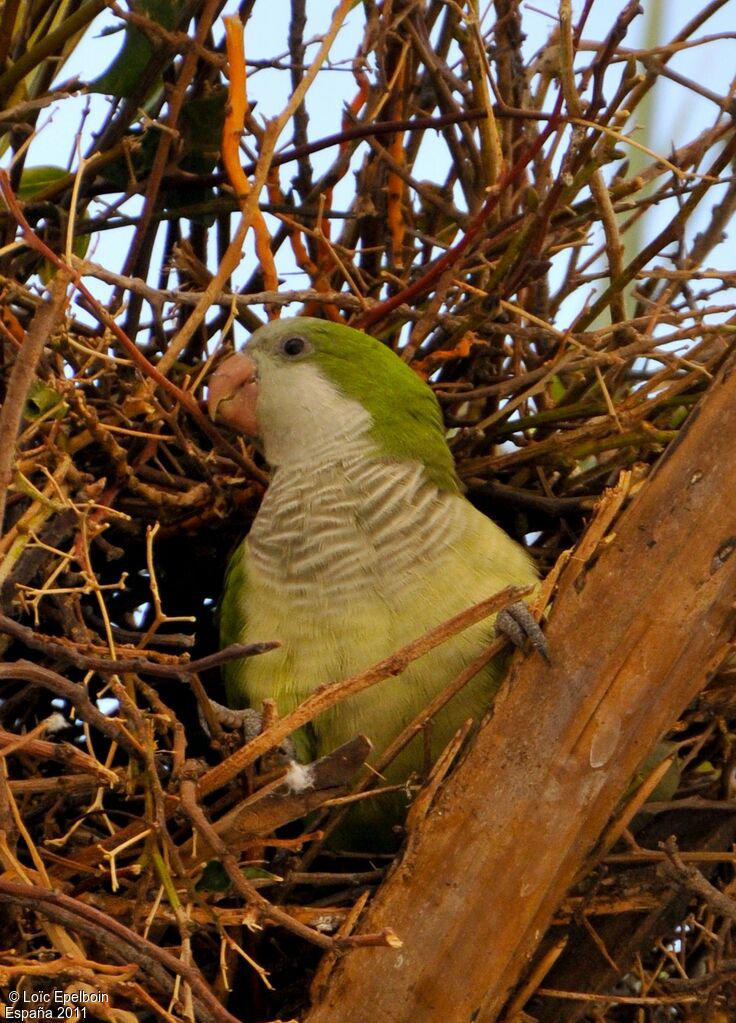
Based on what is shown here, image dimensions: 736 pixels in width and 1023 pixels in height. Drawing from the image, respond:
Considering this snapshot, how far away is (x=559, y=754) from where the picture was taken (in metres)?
1.73

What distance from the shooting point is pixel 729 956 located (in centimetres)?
195

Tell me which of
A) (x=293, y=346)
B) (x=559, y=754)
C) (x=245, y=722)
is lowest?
(x=245, y=722)

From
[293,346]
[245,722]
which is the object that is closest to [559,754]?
[245,722]

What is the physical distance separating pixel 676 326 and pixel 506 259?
0.36m

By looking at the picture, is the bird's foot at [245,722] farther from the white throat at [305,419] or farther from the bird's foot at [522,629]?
the white throat at [305,419]

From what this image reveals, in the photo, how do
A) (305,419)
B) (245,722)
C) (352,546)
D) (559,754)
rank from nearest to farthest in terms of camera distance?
1. (559,754)
2. (245,722)
3. (352,546)
4. (305,419)

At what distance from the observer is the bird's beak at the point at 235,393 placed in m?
2.35

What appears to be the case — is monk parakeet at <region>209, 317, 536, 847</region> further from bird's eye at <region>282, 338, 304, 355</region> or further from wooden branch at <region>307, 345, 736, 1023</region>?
wooden branch at <region>307, 345, 736, 1023</region>

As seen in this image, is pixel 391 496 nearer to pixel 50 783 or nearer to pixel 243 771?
pixel 243 771

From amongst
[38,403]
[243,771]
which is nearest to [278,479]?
[38,403]

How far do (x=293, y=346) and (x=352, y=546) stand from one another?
461 mm

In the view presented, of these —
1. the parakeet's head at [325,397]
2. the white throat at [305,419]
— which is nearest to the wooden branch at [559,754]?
the parakeet's head at [325,397]

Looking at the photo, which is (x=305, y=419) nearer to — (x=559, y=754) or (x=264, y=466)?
(x=264, y=466)

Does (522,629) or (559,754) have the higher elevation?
(522,629)
